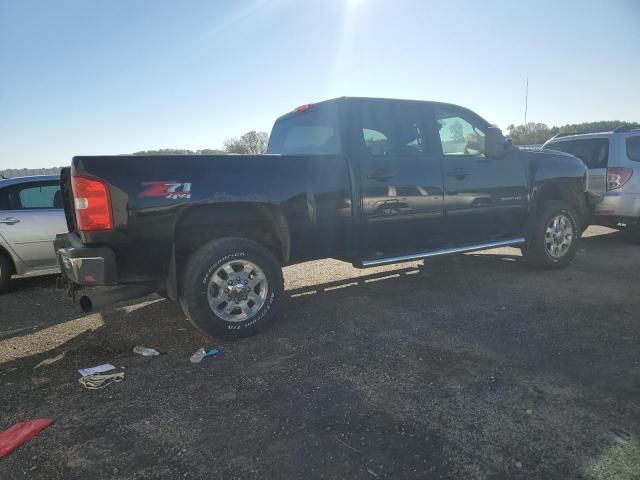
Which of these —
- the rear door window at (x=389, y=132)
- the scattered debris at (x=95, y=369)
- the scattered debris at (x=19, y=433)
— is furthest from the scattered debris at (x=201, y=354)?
the rear door window at (x=389, y=132)

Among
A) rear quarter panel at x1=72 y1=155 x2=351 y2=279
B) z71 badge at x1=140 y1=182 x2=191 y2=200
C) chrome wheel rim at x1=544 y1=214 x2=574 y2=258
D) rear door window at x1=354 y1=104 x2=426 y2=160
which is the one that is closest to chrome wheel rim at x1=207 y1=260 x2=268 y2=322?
rear quarter panel at x1=72 y1=155 x2=351 y2=279

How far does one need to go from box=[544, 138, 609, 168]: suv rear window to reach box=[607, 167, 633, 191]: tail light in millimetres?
169

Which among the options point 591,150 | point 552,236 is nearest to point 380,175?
point 552,236

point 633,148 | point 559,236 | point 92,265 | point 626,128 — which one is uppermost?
point 626,128

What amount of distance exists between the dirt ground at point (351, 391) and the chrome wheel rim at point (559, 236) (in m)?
1.07

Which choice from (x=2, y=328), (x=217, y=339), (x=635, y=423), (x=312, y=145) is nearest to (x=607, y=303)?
(x=635, y=423)

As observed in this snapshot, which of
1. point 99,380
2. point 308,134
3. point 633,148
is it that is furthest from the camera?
point 633,148

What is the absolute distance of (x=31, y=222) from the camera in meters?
6.11

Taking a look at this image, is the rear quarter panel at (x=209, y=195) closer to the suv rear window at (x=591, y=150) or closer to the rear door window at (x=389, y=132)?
Result: the rear door window at (x=389, y=132)

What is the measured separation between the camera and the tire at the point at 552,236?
6.00 metres

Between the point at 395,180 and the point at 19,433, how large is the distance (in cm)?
369

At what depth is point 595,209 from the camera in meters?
7.72

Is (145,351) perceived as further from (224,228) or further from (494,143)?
(494,143)

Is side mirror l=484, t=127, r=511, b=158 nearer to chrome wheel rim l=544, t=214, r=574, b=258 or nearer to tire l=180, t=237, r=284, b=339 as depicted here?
chrome wheel rim l=544, t=214, r=574, b=258
